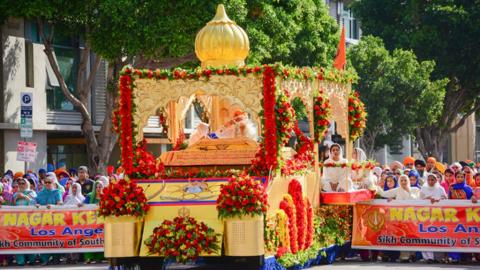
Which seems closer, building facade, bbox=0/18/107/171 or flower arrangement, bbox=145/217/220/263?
flower arrangement, bbox=145/217/220/263

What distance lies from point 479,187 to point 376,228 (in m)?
1.88

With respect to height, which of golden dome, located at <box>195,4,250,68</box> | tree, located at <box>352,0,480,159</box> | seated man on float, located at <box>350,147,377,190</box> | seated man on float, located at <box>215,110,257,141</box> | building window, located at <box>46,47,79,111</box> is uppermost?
tree, located at <box>352,0,480,159</box>

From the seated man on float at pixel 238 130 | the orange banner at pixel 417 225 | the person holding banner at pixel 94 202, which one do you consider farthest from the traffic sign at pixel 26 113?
the orange banner at pixel 417 225

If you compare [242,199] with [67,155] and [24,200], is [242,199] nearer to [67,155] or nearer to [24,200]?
[24,200]

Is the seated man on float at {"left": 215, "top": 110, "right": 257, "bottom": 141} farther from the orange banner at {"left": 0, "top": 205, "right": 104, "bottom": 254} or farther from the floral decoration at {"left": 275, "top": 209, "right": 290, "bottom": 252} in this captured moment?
the orange banner at {"left": 0, "top": 205, "right": 104, "bottom": 254}

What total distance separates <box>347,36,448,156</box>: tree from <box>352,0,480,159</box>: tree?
2840mm

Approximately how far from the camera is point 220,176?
58.3ft

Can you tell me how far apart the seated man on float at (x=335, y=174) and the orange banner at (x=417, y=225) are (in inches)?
18.2

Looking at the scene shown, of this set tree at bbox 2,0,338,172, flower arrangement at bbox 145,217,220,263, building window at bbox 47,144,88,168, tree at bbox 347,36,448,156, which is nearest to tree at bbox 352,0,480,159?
tree at bbox 347,36,448,156

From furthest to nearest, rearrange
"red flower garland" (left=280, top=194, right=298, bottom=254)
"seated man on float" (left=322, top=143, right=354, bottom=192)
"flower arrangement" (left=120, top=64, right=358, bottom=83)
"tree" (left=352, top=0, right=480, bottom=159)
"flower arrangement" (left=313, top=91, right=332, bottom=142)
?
"tree" (left=352, top=0, right=480, bottom=159)
"seated man on float" (left=322, top=143, right=354, bottom=192)
"flower arrangement" (left=313, top=91, right=332, bottom=142)
"red flower garland" (left=280, top=194, right=298, bottom=254)
"flower arrangement" (left=120, top=64, right=358, bottom=83)

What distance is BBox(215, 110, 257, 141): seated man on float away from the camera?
62.2 ft

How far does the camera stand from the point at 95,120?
39906 millimetres

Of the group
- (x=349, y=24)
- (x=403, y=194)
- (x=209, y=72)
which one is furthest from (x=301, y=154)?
(x=349, y=24)

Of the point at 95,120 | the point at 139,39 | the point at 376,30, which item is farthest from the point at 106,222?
the point at 376,30
